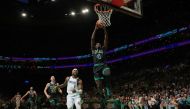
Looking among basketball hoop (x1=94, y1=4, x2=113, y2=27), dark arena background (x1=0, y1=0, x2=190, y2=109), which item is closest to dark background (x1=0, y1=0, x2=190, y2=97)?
dark arena background (x1=0, y1=0, x2=190, y2=109)

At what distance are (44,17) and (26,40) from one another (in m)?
4.08

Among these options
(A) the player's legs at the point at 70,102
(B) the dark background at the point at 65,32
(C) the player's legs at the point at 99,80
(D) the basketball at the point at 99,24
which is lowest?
(A) the player's legs at the point at 70,102

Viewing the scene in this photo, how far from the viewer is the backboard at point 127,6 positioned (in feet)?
34.3

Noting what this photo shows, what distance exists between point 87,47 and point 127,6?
2355cm

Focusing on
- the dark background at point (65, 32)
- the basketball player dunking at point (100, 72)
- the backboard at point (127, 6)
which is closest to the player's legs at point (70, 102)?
the basketball player dunking at point (100, 72)

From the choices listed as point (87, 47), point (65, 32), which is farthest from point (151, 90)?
point (65, 32)

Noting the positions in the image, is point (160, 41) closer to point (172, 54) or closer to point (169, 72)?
point (172, 54)

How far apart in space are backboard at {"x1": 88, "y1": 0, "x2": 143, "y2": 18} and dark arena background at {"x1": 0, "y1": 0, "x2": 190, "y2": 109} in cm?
1066

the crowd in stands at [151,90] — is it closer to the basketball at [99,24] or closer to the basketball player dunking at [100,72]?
the basketball player dunking at [100,72]

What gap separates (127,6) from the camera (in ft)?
38.1

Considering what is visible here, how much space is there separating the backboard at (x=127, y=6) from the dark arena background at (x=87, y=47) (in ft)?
35.0

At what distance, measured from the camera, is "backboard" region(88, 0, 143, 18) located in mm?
10461

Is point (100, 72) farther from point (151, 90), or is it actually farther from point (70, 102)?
point (151, 90)

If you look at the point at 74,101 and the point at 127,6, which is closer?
the point at 127,6
